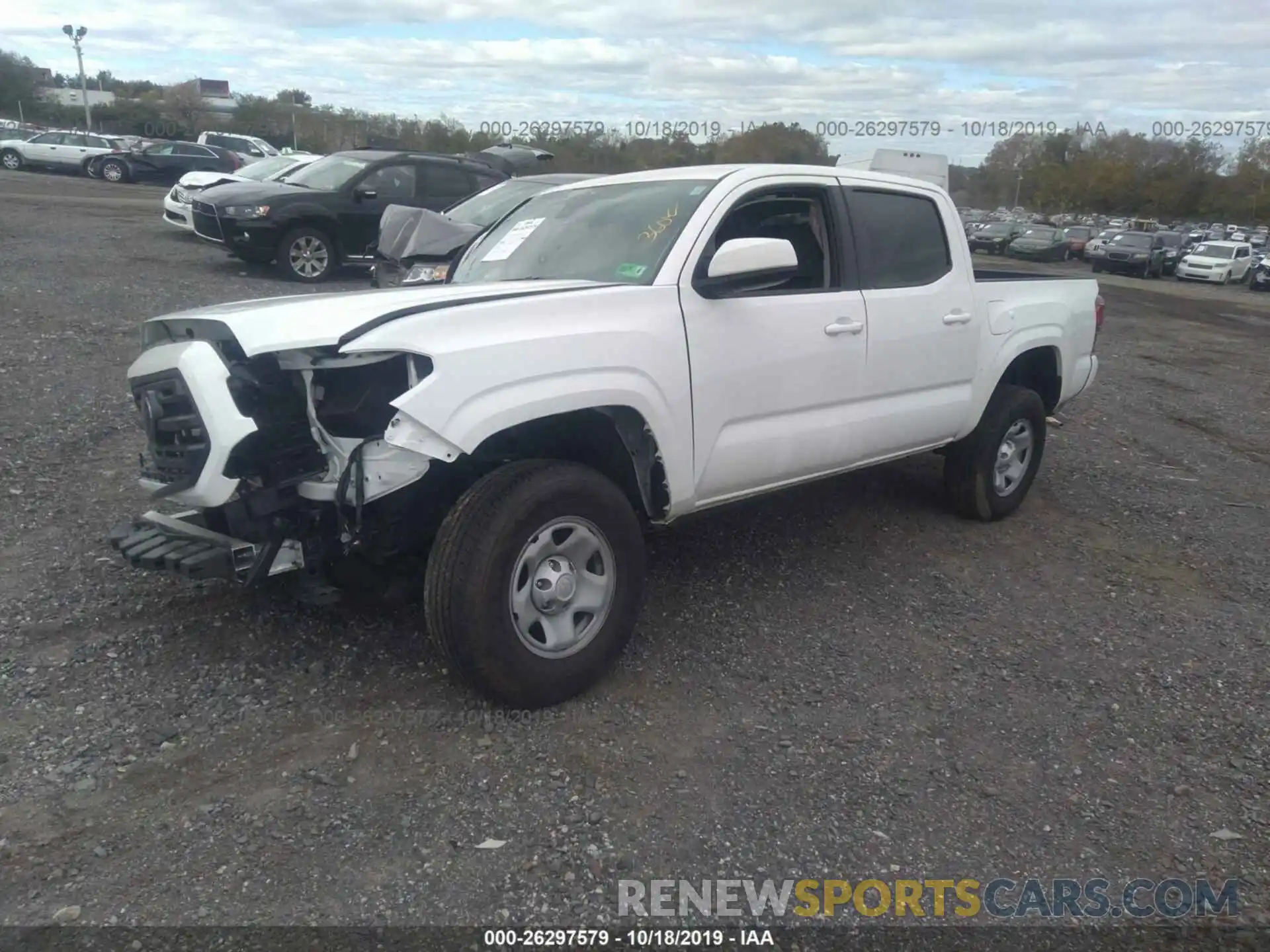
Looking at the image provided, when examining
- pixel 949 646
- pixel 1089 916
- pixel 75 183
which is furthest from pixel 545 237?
pixel 75 183

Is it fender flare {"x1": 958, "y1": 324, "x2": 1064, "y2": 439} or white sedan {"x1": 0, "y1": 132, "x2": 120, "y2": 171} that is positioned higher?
white sedan {"x1": 0, "y1": 132, "x2": 120, "y2": 171}

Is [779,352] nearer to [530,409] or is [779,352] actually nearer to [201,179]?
[530,409]

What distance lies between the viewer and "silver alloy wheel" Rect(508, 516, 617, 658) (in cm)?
342

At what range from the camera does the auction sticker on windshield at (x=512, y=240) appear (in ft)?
15.5

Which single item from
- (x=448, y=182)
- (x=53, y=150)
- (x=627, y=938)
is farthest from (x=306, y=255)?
(x=53, y=150)

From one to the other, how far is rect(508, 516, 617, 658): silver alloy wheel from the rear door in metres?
1.71

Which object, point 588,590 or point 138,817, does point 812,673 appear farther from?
point 138,817

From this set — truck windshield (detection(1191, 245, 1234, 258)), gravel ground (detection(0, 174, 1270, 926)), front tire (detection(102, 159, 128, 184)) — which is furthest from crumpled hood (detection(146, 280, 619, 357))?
truck windshield (detection(1191, 245, 1234, 258))

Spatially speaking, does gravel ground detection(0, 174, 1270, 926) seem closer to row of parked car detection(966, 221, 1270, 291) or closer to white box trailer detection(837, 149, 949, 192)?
white box trailer detection(837, 149, 949, 192)

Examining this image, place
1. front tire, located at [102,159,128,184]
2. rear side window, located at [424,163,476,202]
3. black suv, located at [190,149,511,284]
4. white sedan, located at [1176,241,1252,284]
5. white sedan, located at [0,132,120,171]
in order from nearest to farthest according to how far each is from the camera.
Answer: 1. black suv, located at [190,149,511,284]
2. rear side window, located at [424,163,476,202]
3. front tire, located at [102,159,128,184]
4. white sedan, located at [0,132,120,171]
5. white sedan, located at [1176,241,1252,284]

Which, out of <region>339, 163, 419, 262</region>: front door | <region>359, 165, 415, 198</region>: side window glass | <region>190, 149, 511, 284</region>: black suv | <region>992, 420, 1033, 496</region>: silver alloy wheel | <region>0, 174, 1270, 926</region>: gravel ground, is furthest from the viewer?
<region>359, 165, 415, 198</region>: side window glass

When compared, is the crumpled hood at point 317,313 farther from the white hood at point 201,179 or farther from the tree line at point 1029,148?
the tree line at point 1029,148

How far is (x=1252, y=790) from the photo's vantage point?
132 inches

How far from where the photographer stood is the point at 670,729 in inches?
138
